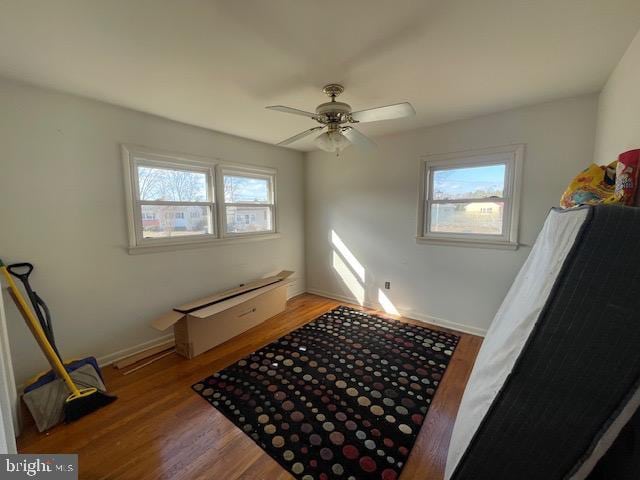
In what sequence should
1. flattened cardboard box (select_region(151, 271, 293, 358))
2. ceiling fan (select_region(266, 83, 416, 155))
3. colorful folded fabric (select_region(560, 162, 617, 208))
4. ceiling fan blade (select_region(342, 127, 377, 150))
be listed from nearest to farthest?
colorful folded fabric (select_region(560, 162, 617, 208)) < ceiling fan (select_region(266, 83, 416, 155)) < ceiling fan blade (select_region(342, 127, 377, 150)) < flattened cardboard box (select_region(151, 271, 293, 358))

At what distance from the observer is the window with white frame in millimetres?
3334

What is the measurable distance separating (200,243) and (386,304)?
2.56 meters

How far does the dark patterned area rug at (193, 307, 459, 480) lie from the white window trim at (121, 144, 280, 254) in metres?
1.42

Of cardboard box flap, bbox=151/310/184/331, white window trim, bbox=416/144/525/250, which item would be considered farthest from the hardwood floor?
white window trim, bbox=416/144/525/250

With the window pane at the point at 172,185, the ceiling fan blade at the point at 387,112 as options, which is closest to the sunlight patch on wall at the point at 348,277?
the window pane at the point at 172,185

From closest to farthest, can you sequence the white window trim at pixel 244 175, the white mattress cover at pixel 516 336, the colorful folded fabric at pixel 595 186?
the white mattress cover at pixel 516 336 < the colorful folded fabric at pixel 595 186 < the white window trim at pixel 244 175

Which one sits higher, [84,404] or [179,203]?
[179,203]

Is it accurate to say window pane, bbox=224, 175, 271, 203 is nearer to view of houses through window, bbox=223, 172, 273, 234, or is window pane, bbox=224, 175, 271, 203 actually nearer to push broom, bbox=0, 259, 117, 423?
view of houses through window, bbox=223, 172, 273, 234

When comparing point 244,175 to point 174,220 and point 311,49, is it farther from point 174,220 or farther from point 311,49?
point 311,49

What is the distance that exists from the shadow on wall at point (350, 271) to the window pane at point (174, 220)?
188 cm

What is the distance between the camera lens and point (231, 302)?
289 centimetres

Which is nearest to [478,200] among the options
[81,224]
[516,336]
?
[516,336]

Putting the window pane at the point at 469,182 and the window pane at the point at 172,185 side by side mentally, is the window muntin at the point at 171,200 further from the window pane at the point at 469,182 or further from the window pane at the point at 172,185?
the window pane at the point at 469,182

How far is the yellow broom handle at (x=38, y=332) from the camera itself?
69.5 inches
